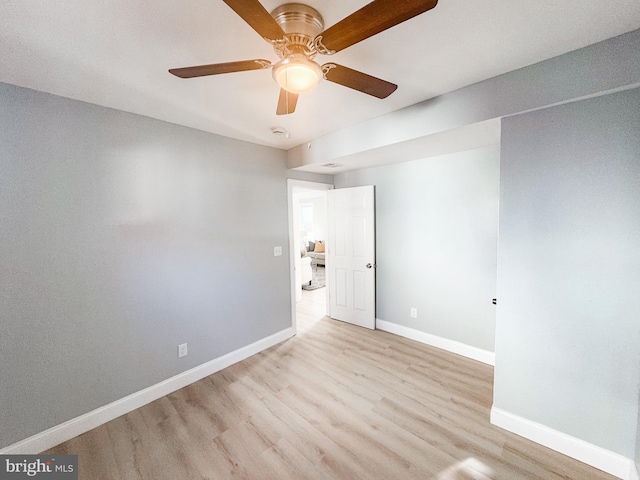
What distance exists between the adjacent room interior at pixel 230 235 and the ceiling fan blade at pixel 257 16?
2 cm

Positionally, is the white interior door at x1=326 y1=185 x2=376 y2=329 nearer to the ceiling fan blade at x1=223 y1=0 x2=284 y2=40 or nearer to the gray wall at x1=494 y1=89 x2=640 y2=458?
the gray wall at x1=494 y1=89 x2=640 y2=458

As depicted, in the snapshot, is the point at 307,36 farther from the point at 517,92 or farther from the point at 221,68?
the point at 517,92

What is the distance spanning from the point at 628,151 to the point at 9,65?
143 inches

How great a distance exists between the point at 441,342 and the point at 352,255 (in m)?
1.59

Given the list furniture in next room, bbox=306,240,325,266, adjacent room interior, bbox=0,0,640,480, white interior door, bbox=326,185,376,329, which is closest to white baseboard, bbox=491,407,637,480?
adjacent room interior, bbox=0,0,640,480

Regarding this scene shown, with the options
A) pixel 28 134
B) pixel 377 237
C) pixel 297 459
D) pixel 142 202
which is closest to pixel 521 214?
pixel 377 237

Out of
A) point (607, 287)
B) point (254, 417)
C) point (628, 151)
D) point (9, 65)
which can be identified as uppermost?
point (9, 65)

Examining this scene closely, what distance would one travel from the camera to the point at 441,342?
2.98 m

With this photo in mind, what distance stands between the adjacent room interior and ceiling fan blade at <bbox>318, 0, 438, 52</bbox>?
3 centimetres

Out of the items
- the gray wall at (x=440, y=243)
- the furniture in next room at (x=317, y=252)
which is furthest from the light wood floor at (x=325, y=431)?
the furniture in next room at (x=317, y=252)

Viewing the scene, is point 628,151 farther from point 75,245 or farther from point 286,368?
point 75,245

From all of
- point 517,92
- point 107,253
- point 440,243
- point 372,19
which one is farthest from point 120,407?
point 517,92

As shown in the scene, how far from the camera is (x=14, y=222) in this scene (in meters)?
1.64

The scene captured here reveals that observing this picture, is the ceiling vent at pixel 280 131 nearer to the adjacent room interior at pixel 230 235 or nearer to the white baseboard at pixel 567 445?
the adjacent room interior at pixel 230 235
